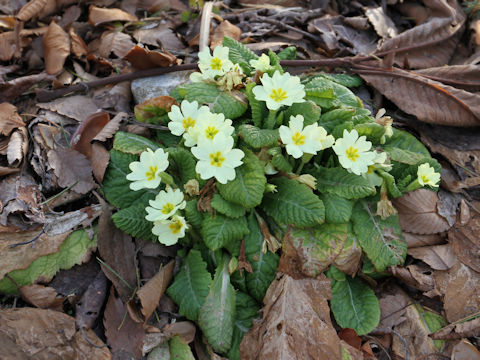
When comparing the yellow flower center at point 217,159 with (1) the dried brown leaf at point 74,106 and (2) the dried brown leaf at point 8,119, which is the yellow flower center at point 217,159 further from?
(2) the dried brown leaf at point 8,119

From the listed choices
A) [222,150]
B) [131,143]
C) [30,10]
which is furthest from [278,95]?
[30,10]

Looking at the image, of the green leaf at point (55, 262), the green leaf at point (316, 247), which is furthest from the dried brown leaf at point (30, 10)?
the green leaf at point (316, 247)

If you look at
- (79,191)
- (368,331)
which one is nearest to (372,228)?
(368,331)

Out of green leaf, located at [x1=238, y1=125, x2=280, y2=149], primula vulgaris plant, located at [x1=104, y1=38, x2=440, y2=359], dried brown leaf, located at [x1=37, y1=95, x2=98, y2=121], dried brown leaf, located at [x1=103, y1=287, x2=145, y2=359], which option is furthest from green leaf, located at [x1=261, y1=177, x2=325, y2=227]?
dried brown leaf, located at [x1=37, y1=95, x2=98, y2=121]

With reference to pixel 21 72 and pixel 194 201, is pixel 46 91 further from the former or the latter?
pixel 194 201

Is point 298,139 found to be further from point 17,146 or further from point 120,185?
point 17,146

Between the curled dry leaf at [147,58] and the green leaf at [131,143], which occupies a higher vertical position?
the curled dry leaf at [147,58]
